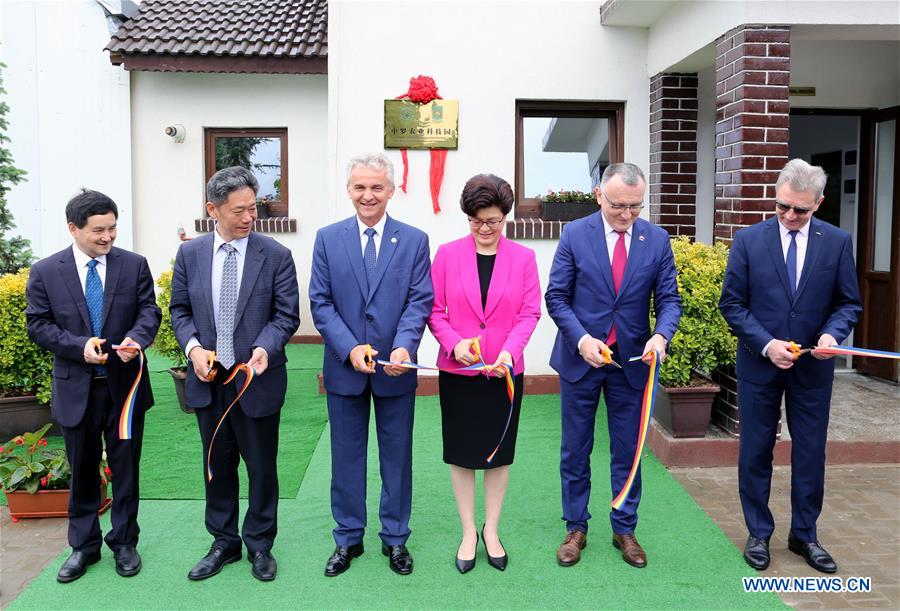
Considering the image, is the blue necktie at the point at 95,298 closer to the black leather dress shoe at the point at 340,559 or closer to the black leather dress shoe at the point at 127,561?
the black leather dress shoe at the point at 127,561

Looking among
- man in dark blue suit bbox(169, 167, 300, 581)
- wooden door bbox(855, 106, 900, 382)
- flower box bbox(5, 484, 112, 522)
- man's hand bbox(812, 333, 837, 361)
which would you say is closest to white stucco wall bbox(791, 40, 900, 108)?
wooden door bbox(855, 106, 900, 382)

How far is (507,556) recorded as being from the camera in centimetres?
400

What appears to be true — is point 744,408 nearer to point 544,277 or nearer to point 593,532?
point 593,532

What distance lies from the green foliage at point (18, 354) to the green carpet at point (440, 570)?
2018 mm

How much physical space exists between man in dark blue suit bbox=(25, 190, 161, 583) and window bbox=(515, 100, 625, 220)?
4.52 meters

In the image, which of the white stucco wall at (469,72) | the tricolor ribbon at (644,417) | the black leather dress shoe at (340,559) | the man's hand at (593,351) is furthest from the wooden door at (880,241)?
the black leather dress shoe at (340,559)

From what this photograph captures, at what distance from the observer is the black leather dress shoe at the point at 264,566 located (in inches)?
149

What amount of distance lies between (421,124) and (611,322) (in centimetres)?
394

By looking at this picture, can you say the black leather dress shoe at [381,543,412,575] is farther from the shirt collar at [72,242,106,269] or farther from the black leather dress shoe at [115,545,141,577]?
the shirt collar at [72,242,106,269]

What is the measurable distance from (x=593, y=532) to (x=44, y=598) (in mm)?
2880

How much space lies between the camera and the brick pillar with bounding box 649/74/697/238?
716cm

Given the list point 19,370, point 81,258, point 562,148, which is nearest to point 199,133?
point 19,370

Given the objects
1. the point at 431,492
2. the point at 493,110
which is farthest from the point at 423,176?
the point at 431,492

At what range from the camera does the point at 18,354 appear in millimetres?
5996
